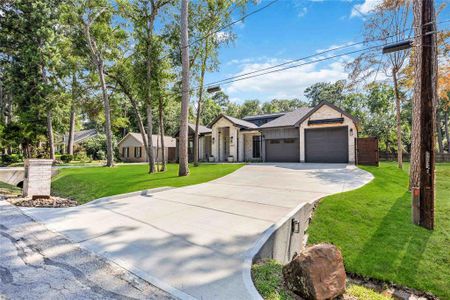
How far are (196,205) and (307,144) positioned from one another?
1396 cm

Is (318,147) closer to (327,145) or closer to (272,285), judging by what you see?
(327,145)

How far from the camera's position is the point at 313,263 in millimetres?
2934

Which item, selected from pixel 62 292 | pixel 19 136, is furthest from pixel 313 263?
pixel 19 136

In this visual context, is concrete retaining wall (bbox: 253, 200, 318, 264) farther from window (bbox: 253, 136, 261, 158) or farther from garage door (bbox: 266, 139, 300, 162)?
window (bbox: 253, 136, 261, 158)

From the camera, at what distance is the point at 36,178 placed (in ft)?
25.6

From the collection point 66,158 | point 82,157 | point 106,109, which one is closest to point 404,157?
point 106,109

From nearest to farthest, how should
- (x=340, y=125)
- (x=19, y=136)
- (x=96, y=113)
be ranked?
1. (x=340, y=125)
2. (x=96, y=113)
3. (x=19, y=136)

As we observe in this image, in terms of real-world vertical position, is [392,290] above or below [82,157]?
below

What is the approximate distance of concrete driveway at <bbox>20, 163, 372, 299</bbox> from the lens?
9.76 feet

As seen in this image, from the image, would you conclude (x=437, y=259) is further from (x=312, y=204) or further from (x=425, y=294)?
(x=312, y=204)

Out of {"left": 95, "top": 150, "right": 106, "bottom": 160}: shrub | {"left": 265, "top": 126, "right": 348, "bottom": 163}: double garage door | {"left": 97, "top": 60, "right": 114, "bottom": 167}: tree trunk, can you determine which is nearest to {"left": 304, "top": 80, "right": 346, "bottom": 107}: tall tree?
{"left": 265, "top": 126, "right": 348, "bottom": 163}: double garage door

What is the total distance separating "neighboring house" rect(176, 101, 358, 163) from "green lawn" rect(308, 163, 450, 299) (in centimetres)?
967

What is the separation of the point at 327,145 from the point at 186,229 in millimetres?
15590

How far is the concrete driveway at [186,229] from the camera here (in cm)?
297
